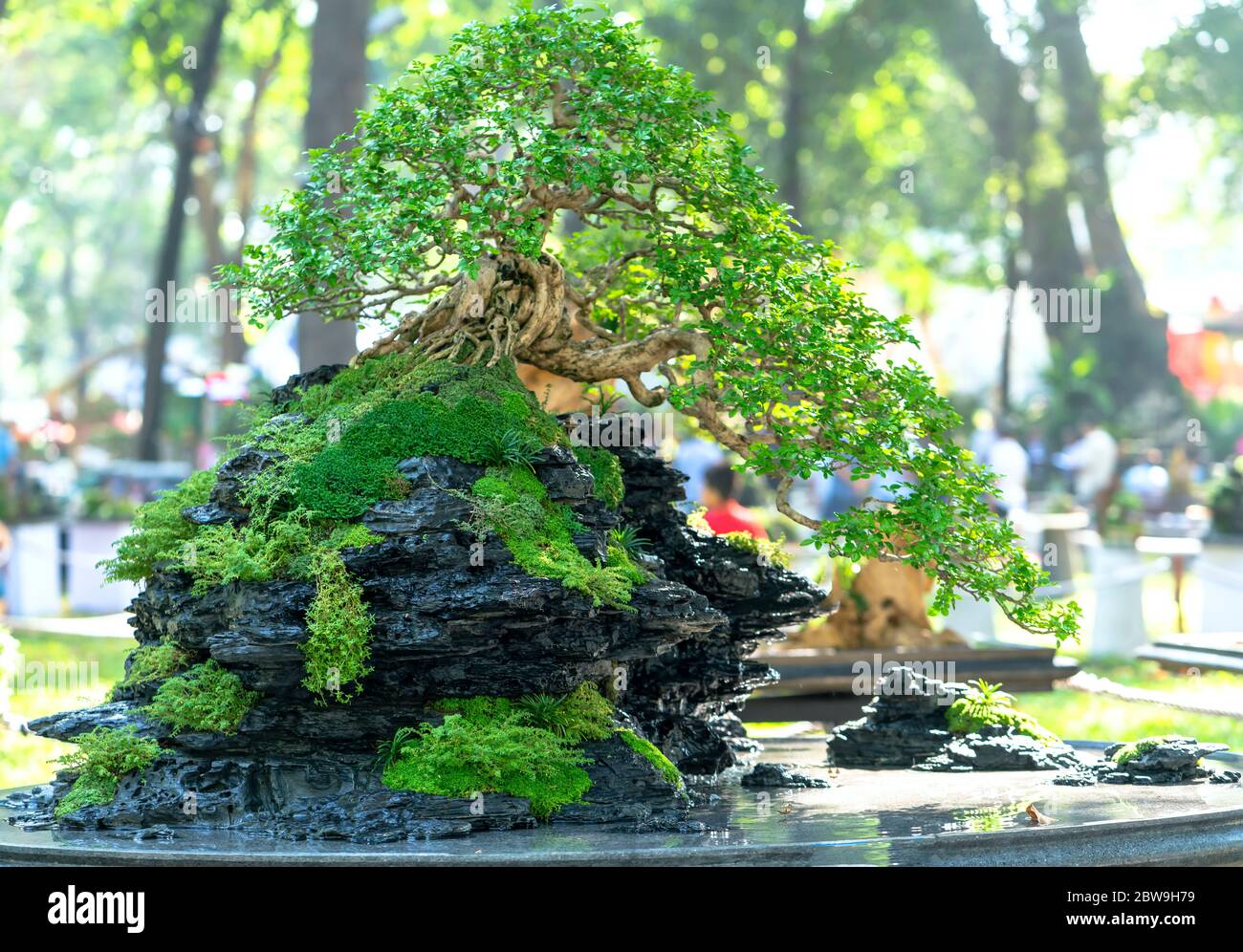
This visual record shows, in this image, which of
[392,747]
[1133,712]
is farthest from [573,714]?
[1133,712]

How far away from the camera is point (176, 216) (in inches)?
1027

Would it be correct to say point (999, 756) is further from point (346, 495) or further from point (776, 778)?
point (346, 495)

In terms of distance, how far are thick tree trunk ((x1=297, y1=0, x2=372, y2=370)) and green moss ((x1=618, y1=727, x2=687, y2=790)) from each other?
11607 millimetres

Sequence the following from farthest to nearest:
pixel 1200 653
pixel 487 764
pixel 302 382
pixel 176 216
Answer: pixel 176 216 → pixel 1200 653 → pixel 302 382 → pixel 487 764

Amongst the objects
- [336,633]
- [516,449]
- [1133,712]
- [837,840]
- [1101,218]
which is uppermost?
[1101,218]

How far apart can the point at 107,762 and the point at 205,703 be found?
0.52m

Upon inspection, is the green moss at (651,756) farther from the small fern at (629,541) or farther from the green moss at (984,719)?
the green moss at (984,719)

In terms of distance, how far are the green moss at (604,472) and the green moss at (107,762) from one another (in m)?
2.57

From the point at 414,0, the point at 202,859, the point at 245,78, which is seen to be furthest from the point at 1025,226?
the point at 202,859

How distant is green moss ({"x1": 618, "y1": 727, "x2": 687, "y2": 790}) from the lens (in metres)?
7.61

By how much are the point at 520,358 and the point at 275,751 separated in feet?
8.40

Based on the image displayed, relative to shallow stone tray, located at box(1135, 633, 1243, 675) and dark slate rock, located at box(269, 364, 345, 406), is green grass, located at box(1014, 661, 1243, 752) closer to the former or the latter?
shallow stone tray, located at box(1135, 633, 1243, 675)

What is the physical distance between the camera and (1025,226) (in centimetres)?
3588

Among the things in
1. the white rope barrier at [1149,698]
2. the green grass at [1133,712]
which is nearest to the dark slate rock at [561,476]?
the white rope barrier at [1149,698]
